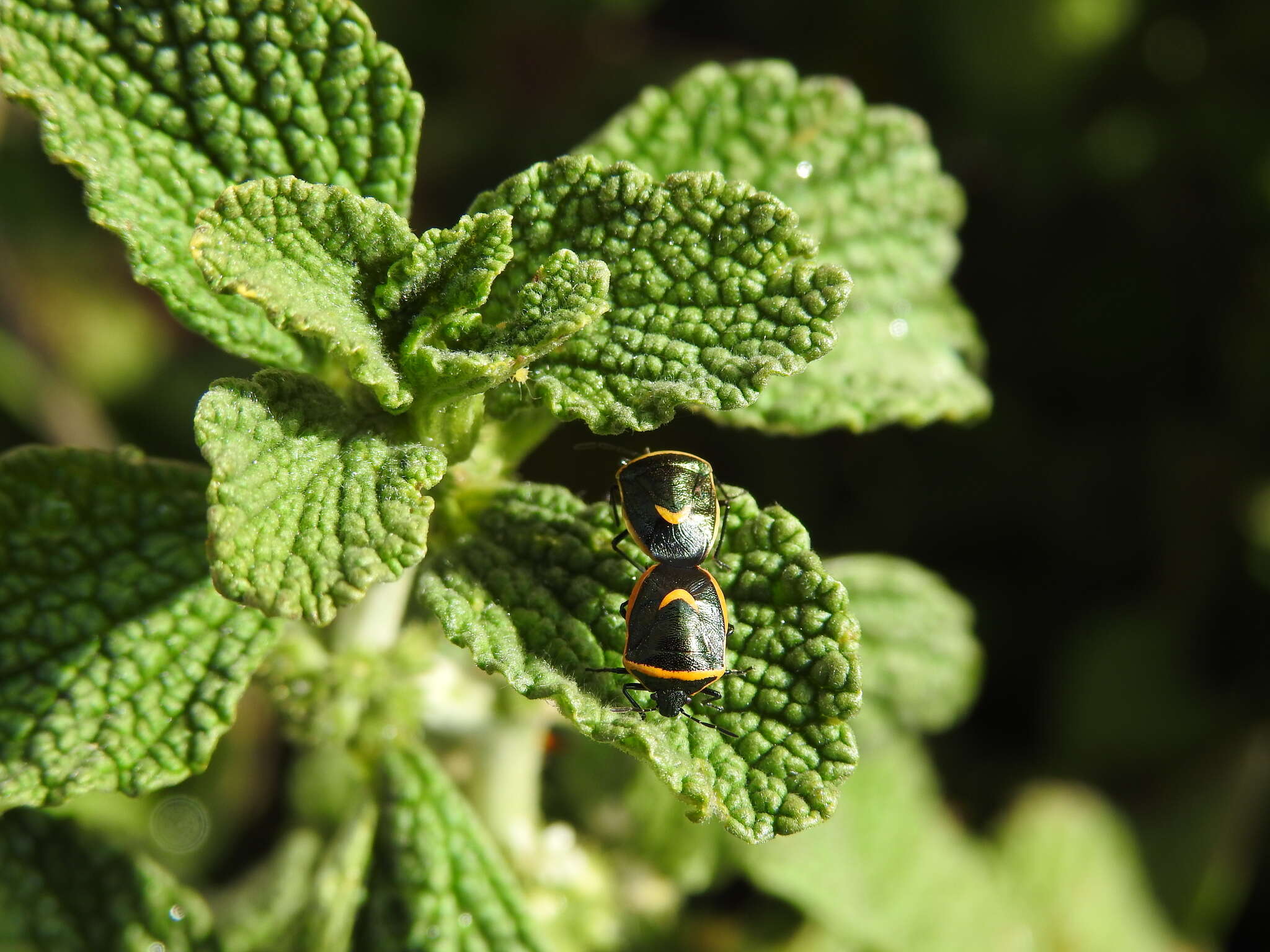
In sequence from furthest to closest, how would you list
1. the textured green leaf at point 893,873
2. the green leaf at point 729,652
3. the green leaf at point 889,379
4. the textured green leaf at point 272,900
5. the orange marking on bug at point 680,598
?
the textured green leaf at point 893,873 → the textured green leaf at point 272,900 → the green leaf at point 889,379 → the orange marking on bug at point 680,598 → the green leaf at point 729,652

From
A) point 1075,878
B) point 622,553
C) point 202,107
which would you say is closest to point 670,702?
point 622,553

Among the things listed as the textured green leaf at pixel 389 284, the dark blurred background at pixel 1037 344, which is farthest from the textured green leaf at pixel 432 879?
the dark blurred background at pixel 1037 344

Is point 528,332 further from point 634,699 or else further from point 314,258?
point 634,699

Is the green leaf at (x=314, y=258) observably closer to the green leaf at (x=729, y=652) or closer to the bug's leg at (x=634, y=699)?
the green leaf at (x=729, y=652)

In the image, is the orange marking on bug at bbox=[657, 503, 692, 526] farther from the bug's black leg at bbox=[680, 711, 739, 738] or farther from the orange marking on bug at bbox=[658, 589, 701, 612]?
the bug's black leg at bbox=[680, 711, 739, 738]

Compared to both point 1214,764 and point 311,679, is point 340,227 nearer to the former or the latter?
point 311,679

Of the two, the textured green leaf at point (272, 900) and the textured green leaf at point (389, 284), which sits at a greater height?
the textured green leaf at point (389, 284)
